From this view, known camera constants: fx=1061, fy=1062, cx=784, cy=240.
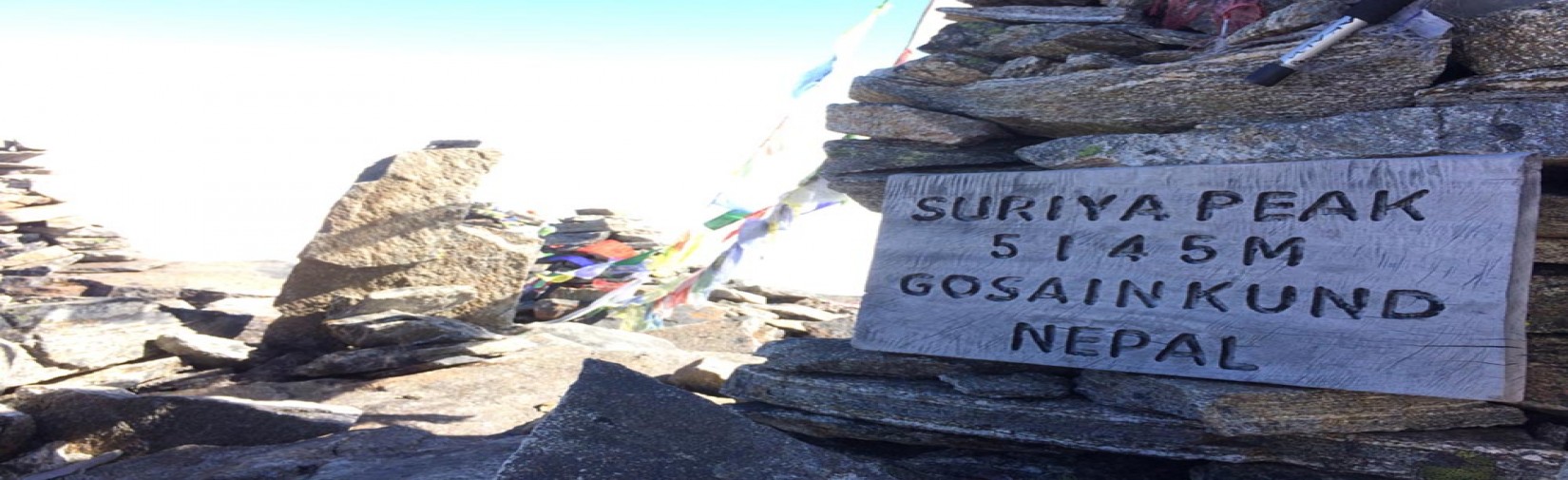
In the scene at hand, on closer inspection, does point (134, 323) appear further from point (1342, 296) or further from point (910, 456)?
point (1342, 296)

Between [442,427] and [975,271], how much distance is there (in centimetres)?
409

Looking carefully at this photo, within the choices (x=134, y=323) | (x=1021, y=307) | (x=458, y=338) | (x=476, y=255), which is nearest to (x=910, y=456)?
(x=1021, y=307)

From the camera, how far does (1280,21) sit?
18.3 ft

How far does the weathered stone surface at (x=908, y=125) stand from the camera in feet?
20.4

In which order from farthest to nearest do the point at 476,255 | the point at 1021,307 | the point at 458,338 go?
the point at 476,255
the point at 458,338
the point at 1021,307

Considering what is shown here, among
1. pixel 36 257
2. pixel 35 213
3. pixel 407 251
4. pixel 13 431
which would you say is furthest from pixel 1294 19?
pixel 35 213

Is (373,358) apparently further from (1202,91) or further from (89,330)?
(1202,91)

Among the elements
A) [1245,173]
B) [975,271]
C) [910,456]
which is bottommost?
[910,456]

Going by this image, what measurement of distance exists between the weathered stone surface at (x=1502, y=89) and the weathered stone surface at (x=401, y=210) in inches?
360

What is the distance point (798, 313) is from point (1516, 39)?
12.1 meters

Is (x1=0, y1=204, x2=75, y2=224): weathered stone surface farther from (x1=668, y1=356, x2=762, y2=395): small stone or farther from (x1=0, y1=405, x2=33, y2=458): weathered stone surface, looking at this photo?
(x1=668, y1=356, x2=762, y2=395): small stone

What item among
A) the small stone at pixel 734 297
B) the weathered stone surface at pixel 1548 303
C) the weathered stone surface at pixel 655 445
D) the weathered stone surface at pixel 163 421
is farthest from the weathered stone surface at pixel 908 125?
the small stone at pixel 734 297

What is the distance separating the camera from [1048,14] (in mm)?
6770

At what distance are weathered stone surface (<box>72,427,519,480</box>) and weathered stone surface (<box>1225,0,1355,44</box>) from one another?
14.6 ft
